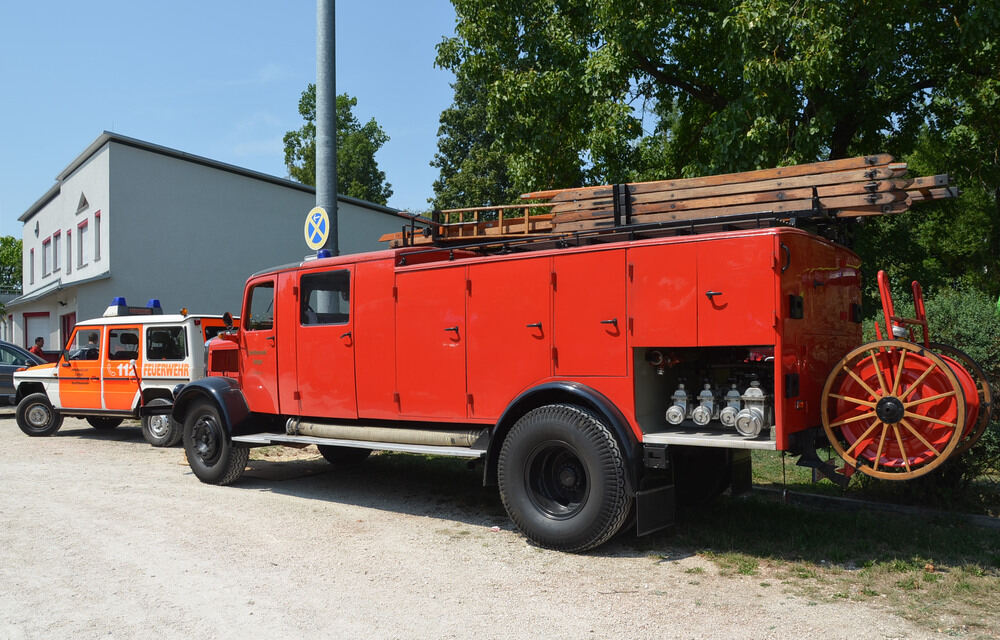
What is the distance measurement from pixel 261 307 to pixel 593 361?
14.9ft

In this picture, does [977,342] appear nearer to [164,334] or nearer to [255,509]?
[255,509]

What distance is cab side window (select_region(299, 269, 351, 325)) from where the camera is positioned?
7918 mm

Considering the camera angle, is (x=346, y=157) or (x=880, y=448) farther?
(x=346, y=157)

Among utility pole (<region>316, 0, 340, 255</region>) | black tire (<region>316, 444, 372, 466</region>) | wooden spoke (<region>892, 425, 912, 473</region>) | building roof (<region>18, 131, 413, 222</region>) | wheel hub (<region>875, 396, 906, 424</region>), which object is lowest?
black tire (<region>316, 444, 372, 466</region>)

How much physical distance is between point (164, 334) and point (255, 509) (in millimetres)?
5529

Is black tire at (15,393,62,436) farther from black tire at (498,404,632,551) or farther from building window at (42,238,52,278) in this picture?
building window at (42,238,52,278)

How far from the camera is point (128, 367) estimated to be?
12305mm

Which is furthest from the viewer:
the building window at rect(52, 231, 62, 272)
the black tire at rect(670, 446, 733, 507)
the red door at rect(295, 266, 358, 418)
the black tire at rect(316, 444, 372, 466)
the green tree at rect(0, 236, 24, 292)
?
the green tree at rect(0, 236, 24, 292)

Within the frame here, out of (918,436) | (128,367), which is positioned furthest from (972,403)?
(128,367)

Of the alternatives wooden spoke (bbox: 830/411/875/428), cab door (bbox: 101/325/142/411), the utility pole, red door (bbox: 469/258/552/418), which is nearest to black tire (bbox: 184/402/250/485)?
the utility pole

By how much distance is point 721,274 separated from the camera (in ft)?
18.0

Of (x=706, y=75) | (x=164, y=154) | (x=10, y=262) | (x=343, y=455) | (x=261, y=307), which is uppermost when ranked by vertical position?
(x=10, y=262)

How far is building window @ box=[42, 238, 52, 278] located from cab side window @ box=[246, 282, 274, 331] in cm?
2448

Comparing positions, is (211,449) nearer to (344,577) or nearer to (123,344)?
(344,577)
